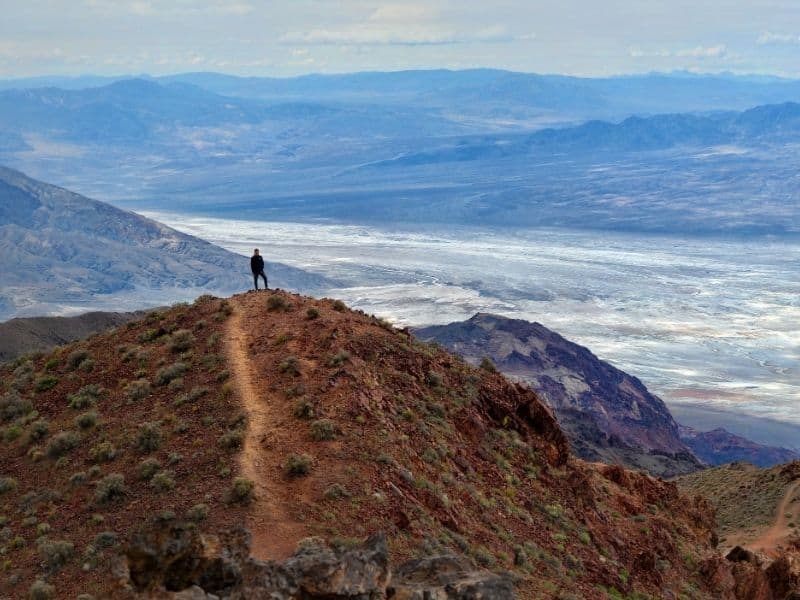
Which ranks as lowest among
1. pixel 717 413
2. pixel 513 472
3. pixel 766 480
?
pixel 717 413

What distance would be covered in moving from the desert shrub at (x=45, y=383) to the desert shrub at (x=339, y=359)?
5.34 meters

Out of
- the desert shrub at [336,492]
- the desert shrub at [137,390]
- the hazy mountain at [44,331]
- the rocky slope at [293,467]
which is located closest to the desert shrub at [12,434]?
the rocky slope at [293,467]

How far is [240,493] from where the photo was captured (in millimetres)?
14914

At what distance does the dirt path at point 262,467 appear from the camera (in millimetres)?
14109

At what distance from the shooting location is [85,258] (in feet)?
550

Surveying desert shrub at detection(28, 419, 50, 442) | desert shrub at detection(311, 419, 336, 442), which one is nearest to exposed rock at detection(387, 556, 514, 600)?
desert shrub at detection(311, 419, 336, 442)

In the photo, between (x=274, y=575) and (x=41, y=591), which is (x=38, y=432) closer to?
(x=41, y=591)

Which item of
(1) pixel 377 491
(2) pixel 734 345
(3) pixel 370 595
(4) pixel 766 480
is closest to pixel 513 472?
(1) pixel 377 491

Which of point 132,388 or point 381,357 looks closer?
point 132,388

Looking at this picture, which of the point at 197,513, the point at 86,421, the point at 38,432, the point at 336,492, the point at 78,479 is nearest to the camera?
the point at 197,513

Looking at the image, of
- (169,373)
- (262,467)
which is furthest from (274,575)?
(169,373)

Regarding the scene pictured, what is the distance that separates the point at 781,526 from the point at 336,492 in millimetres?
18616

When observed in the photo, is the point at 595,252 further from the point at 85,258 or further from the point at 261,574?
the point at 261,574

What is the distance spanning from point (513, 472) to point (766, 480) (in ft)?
59.0
